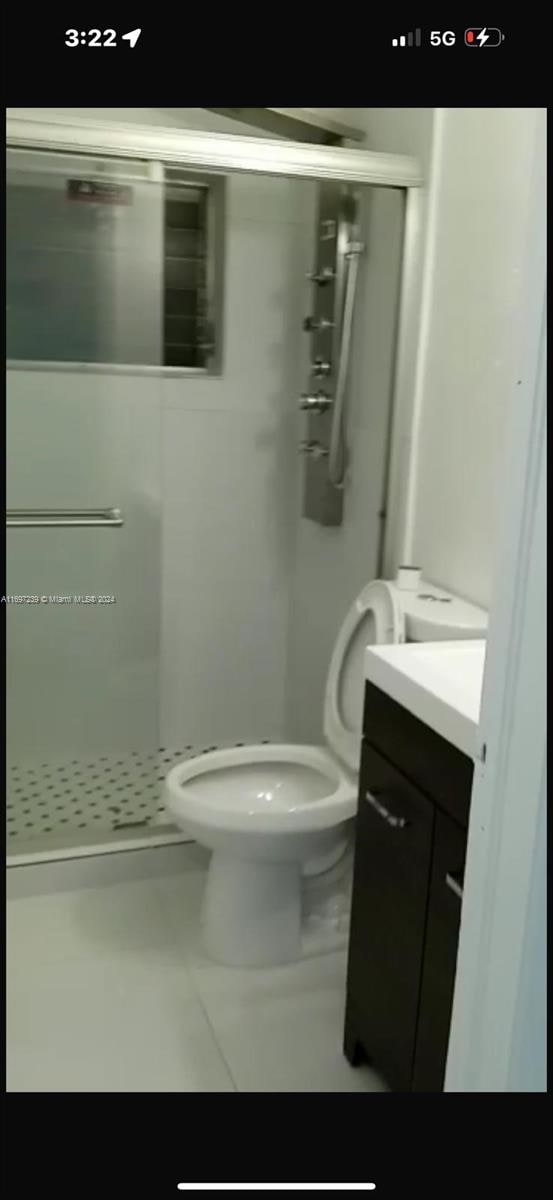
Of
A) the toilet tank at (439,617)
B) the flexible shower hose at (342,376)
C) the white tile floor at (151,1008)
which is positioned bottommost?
the white tile floor at (151,1008)

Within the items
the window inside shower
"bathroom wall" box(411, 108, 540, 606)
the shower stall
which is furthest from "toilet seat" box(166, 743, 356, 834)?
the window inside shower

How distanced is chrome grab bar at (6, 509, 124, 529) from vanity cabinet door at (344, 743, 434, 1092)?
3.96 feet

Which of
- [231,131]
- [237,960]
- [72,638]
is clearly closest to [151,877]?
Result: [237,960]

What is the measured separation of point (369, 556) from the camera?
2.46m

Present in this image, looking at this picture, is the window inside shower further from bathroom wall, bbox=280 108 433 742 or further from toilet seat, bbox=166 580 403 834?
toilet seat, bbox=166 580 403 834

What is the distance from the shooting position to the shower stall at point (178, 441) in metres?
2.34

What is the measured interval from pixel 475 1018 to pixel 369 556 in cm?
177

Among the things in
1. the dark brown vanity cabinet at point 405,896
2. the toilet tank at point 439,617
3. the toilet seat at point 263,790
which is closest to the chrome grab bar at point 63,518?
the toilet seat at point 263,790

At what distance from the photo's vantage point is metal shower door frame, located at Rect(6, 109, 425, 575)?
1.96 meters

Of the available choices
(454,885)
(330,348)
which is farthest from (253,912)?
(330,348)

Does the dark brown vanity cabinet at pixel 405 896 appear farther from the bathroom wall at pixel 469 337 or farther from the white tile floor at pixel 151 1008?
the bathroom wall at pixel 469 337

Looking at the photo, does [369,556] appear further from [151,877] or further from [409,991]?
[409,991]

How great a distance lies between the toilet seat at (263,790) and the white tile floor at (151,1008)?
34cm
